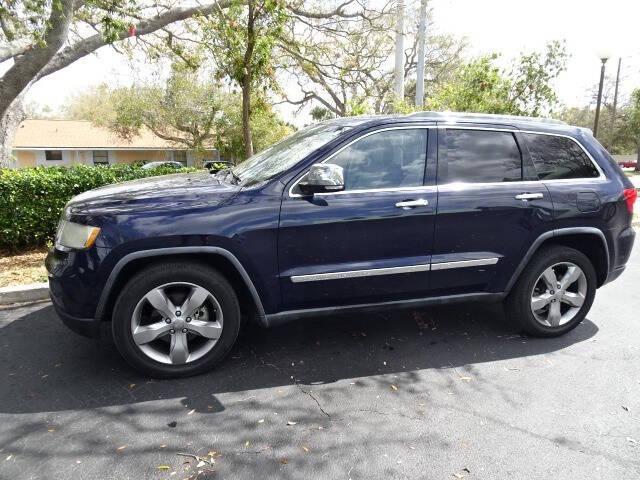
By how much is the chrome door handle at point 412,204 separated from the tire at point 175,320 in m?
1.39

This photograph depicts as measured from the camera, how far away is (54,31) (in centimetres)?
693

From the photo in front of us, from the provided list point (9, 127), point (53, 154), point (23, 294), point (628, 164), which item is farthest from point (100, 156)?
point (628, 164)

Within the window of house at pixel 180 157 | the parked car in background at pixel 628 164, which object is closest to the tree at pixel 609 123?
the parked car in background at pixel 628 164

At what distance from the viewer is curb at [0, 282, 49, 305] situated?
4652 mm

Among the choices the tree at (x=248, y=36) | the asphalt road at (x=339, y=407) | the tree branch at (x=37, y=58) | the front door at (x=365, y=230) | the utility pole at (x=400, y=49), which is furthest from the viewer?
the utility pole at (x=400, y=49)

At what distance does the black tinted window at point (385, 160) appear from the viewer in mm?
3328

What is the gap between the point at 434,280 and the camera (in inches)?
137

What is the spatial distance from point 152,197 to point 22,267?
3.64 metres

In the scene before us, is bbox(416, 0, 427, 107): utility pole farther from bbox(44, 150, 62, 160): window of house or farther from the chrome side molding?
bbox(44, 150, 62, 160): window of house

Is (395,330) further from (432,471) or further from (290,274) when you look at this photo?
(432,471)

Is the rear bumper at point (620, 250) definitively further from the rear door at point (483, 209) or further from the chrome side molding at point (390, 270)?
the chrome side molding at point (390, 270)

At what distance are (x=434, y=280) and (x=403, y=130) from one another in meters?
1.20

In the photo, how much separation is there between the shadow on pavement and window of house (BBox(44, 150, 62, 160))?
111 feet

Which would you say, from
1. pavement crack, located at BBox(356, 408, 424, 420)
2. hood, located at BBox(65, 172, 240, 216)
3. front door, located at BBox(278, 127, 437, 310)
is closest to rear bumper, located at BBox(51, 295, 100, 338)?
hood, located at BBox(65, 172, 240, 216)
